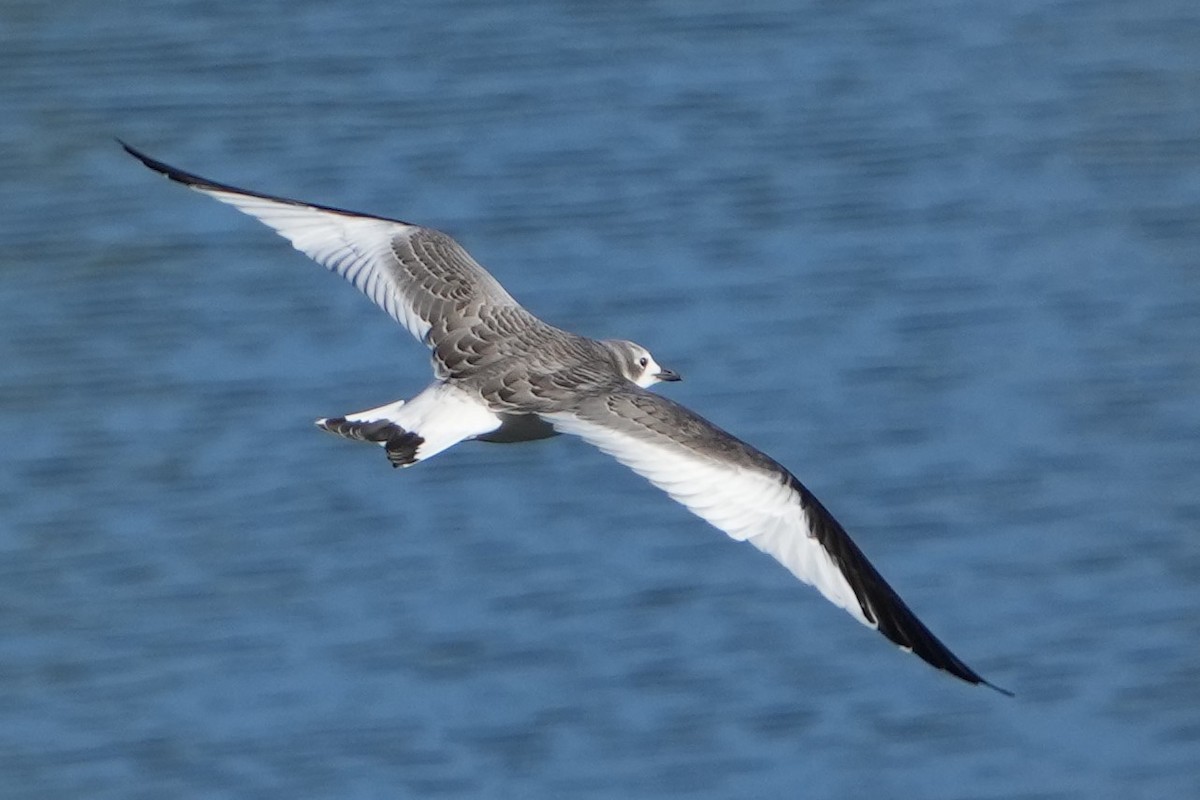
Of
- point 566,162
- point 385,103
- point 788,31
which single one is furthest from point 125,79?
point 788,31

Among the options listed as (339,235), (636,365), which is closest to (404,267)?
(339,235)

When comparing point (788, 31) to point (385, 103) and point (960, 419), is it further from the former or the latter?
point (960, 419)

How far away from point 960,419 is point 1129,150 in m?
3.32

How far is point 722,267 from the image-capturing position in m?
14.1

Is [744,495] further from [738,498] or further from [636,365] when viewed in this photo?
[636,365]

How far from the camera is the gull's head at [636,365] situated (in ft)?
33.0

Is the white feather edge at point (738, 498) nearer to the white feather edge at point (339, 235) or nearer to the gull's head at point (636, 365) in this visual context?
the gull's head at point (636, 365)

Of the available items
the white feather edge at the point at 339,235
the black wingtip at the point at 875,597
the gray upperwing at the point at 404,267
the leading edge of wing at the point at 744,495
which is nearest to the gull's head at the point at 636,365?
the gray upperwing at the point at 404,267

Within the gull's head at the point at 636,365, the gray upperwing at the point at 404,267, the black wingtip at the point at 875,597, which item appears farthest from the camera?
the gull's head at the point at 636,365

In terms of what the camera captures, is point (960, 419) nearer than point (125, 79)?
Yes

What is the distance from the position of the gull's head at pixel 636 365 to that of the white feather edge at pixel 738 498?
1.37m

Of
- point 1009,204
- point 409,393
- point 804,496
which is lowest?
point 804,496

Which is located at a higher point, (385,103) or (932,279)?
(385,103)

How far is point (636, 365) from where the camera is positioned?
10.3 meters
